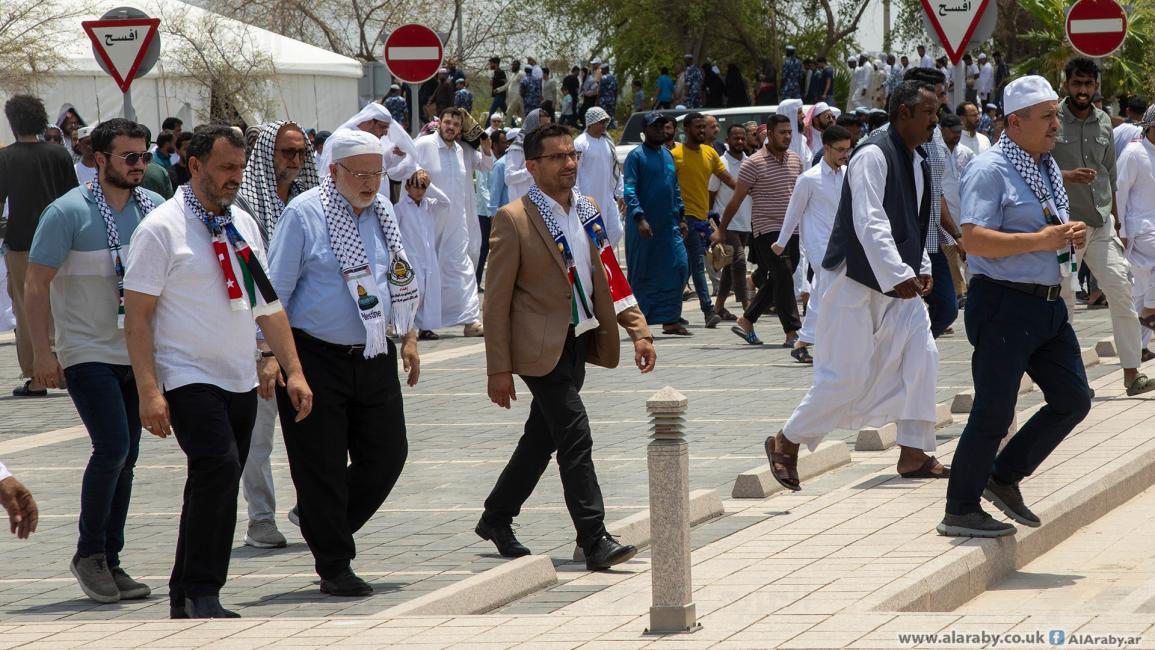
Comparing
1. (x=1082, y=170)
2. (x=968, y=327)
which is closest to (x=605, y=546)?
(x=968, y=327)

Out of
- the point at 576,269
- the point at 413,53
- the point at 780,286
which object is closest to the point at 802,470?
the point at 576,269

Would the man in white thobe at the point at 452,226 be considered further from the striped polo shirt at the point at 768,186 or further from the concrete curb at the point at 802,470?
the concrete curb at the point at 802,470

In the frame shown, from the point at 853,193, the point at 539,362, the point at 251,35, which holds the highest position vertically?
the point at 251,35

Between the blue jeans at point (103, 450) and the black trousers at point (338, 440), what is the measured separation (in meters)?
0.63

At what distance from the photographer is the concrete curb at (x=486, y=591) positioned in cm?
631

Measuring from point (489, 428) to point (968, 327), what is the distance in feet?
15.3

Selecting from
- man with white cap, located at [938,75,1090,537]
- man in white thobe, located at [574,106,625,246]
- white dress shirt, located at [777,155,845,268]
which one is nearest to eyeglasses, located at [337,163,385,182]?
man with white cap, located at [938,75,1090,537]

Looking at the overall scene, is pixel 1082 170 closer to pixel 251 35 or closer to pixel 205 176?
pixel 205 176

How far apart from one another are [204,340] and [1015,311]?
3099 mm

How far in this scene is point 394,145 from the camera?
1501cm

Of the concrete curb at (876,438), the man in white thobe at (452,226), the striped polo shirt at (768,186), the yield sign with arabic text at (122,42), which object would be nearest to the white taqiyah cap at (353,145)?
the concrete curb at (876,438)

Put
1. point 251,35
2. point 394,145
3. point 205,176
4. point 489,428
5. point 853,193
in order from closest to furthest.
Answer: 1. point 205,176
2. point 853,193
3. point 489,428
4. point 394,145
5. point 251,35

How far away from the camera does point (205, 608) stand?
6.38m

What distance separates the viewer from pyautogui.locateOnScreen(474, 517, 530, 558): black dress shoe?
762cm
